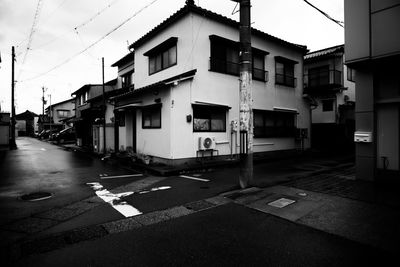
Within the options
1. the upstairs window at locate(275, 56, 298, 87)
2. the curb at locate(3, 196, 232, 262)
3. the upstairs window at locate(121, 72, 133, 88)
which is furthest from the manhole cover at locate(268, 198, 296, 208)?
the upstairs window at locate(121, 72, 133, 88)

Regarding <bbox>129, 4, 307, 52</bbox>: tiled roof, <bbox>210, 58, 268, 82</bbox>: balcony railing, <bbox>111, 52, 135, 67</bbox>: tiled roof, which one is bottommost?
<bbox>210, 58, 268, 82</bbox>: balcony railing

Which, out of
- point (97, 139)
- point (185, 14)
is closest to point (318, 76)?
point (185, 14)

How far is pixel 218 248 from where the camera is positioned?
12.1ft

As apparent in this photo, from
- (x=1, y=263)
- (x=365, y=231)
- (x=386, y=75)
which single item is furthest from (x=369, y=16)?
(x=1, y=263)

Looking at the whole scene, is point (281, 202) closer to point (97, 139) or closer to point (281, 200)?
point (281, 200)

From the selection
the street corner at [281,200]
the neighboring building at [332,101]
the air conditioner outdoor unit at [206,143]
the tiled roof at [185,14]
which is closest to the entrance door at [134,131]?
the tiled roof at [185,14]

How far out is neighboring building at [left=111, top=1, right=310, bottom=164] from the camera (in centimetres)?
1143

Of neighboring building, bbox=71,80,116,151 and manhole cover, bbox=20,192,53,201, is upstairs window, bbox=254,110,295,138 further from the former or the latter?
neighboring building, bbox=71,80,116,151

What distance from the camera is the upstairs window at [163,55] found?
12734 millimetres

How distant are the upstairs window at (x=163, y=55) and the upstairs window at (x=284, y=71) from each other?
7.38 metres

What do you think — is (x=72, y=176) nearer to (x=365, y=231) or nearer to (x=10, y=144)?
(x=365, y=231)

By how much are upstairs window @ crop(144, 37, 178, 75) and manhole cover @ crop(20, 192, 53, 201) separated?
28.6 ft

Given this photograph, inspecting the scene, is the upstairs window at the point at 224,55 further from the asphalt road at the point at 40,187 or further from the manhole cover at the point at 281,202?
the manhole cover at the point at 281,202

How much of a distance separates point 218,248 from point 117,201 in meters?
3.66
